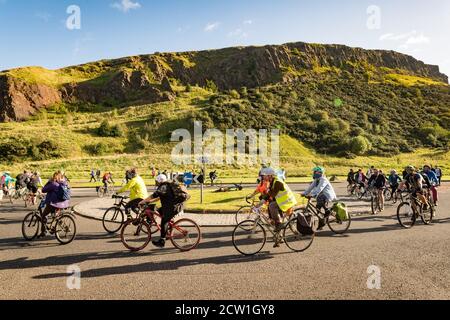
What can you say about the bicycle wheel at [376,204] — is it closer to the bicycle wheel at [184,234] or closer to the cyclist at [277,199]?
the cyclist at [277,199]

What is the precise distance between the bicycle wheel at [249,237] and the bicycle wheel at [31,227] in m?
5.77

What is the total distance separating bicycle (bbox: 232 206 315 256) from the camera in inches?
334

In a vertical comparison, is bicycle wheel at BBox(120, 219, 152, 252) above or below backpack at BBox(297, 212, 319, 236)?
below

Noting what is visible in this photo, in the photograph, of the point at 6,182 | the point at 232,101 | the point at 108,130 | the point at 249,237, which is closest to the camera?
the point at 249,237

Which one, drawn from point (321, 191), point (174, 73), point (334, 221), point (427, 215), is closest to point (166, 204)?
point (321, 191)

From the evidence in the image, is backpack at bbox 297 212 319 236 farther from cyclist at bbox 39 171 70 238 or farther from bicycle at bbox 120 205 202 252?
cyclist at bbox 39 171 70 238

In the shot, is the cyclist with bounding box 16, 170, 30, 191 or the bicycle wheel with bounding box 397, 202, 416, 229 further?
the cyclist with bounding box 16, 170, 30, 191

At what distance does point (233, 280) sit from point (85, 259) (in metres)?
3.66

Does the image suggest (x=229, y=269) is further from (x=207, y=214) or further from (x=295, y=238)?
(x=207, y=214)

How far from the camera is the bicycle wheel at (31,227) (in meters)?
10.2

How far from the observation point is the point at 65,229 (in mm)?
9914

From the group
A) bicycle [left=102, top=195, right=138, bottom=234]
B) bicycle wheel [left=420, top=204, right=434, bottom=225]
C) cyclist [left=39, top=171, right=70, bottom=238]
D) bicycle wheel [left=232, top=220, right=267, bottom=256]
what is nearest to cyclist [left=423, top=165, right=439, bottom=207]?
bicycle wheel [left=420, top=204, right=434, bottom=225]

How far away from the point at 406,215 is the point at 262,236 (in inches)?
244

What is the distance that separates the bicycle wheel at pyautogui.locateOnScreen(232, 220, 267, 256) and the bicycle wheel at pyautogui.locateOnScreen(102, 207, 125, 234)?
14.6 ft
